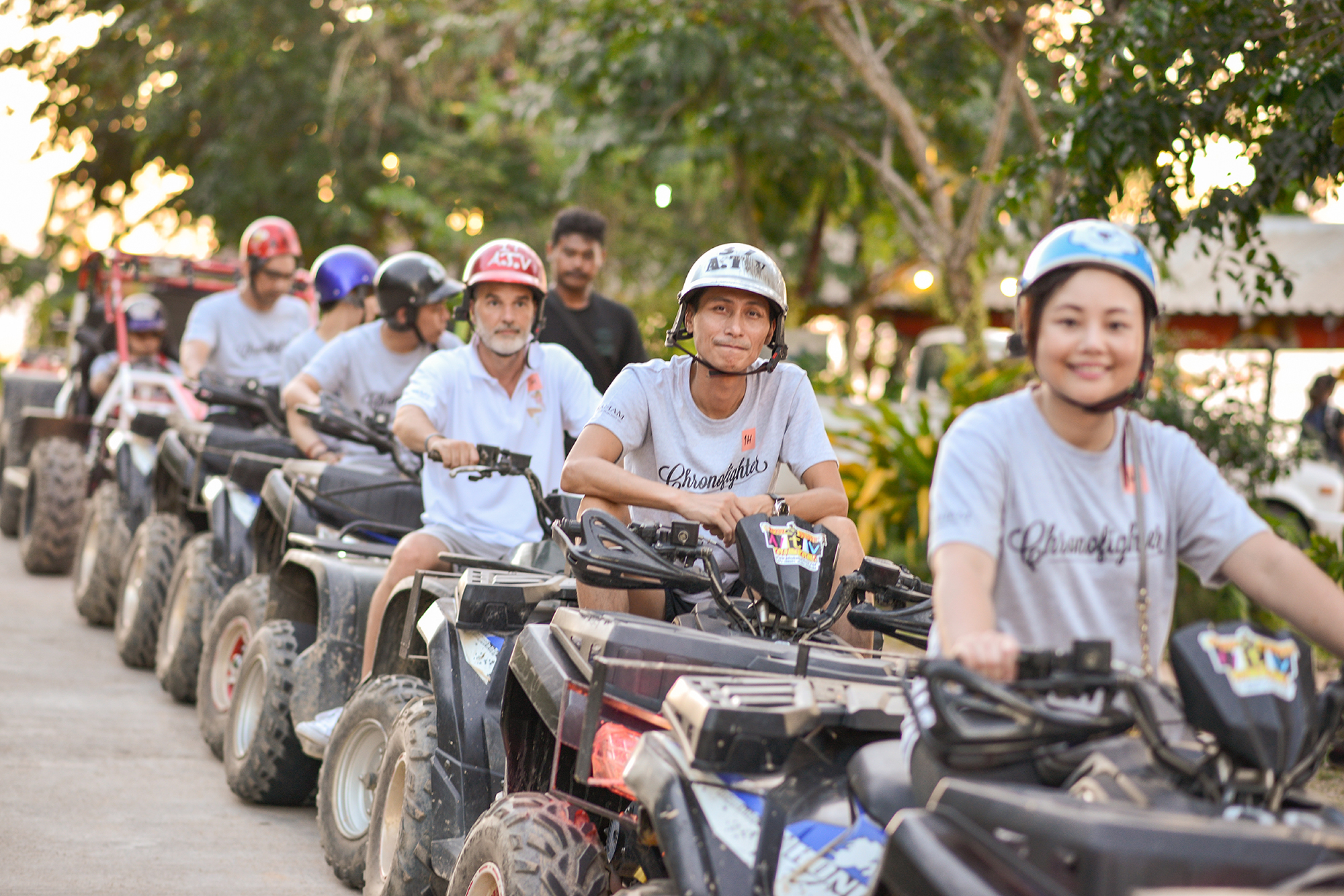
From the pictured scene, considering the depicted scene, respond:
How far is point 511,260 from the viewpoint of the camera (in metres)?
5.88

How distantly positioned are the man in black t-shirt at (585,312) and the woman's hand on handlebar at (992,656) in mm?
5159

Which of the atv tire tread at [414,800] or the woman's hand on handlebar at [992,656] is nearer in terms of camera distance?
the woman's hand on handlebar at [992,656]

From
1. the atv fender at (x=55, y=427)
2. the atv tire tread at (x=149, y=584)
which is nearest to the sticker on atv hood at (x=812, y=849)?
the atv tire tread at (x=149, y=584)

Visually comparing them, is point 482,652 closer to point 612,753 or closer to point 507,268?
point 612,753

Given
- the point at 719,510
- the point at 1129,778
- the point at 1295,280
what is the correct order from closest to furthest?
the point at 1129,778 < the point at 719,510 < the point at 1295,280

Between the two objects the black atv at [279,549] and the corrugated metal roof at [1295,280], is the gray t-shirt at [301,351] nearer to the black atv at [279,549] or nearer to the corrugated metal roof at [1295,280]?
the black atv at [279,549]

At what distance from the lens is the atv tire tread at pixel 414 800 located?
4254 mm

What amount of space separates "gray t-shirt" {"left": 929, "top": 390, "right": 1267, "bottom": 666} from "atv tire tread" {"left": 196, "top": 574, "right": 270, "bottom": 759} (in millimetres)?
4595

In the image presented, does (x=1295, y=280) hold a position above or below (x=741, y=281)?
above

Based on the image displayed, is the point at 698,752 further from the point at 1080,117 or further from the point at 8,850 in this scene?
the point at 1080,117

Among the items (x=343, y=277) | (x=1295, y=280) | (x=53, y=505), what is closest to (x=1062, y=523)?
(x=343, y=277)

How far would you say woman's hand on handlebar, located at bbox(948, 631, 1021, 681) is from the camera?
2430 mm

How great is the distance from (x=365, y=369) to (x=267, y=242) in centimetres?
267

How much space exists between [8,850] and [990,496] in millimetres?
4163
